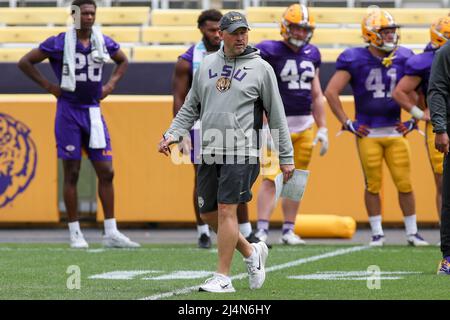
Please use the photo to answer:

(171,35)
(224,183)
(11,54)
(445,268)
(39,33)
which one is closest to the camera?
(224,183)

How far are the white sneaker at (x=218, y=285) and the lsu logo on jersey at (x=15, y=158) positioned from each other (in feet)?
19.5

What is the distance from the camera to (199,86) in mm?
6949

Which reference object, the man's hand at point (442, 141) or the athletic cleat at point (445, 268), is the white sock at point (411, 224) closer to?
the athletic cleat at point (445, 268)

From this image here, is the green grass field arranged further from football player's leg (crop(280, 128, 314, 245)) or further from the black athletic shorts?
the black athletic shorts

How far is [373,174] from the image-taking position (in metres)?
10.3

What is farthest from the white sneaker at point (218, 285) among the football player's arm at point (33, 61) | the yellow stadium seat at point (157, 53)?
the yellow stadium seat at point (157, 53)

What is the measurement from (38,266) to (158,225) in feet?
13.7

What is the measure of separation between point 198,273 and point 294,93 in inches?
108

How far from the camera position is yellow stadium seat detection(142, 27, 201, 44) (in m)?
15.1

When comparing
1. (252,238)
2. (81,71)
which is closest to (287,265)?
(252,238)

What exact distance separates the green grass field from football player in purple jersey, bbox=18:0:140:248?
0.42 metres

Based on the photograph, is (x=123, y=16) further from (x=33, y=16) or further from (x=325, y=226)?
(x=325, y=226)

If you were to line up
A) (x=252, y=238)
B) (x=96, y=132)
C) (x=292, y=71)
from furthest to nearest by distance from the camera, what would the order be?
(x=292, y=71) < (x=96, y=132) < (x=252, y=238)
